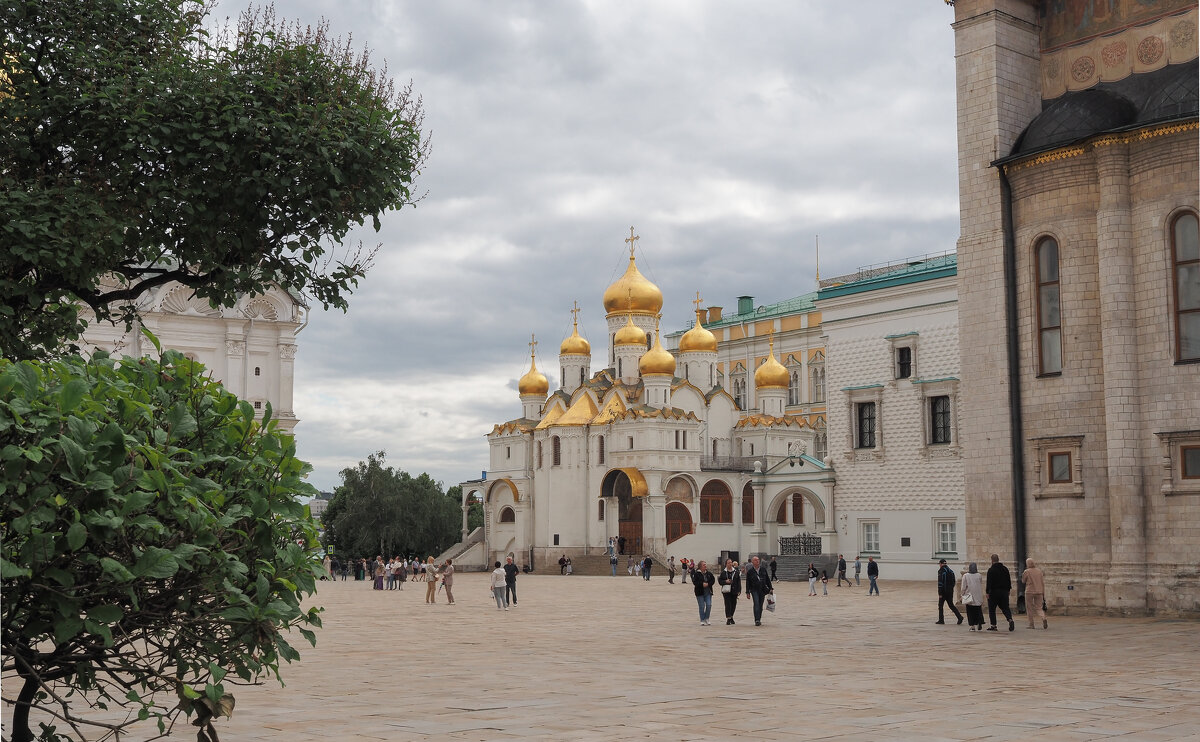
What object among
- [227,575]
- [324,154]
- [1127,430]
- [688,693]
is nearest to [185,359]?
[227,575]

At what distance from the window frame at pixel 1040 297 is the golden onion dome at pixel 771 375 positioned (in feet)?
138

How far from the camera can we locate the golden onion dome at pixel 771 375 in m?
65.9

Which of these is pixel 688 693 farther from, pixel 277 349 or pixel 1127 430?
pixel 277 349

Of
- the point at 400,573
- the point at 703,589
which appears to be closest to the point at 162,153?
the point at 703,589

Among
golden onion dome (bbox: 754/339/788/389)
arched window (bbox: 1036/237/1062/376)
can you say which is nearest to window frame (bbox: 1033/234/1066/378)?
arched window (bbox: 1036/237/1062/376)

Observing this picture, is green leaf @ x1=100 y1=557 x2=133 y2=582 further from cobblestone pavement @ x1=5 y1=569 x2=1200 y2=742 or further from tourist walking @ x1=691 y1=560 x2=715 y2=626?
tourist walking @ x1=691 y1=560 x2=715 y2=626

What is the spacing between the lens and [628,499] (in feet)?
200

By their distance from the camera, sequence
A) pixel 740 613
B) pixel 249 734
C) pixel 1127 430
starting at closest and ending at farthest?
1. pixel 249 734
2. pixel 1127 430
3. pixel 740 613

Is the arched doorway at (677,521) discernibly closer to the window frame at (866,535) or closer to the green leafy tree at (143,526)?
the window frame at (866,535)

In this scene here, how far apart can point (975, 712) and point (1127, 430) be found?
12583 millimetres

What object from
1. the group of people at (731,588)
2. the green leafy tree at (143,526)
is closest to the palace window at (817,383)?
the group of people at (731,588)

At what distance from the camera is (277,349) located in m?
51.5

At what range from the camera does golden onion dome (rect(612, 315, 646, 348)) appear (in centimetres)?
6650

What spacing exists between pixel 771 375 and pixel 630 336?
25.6 ft
